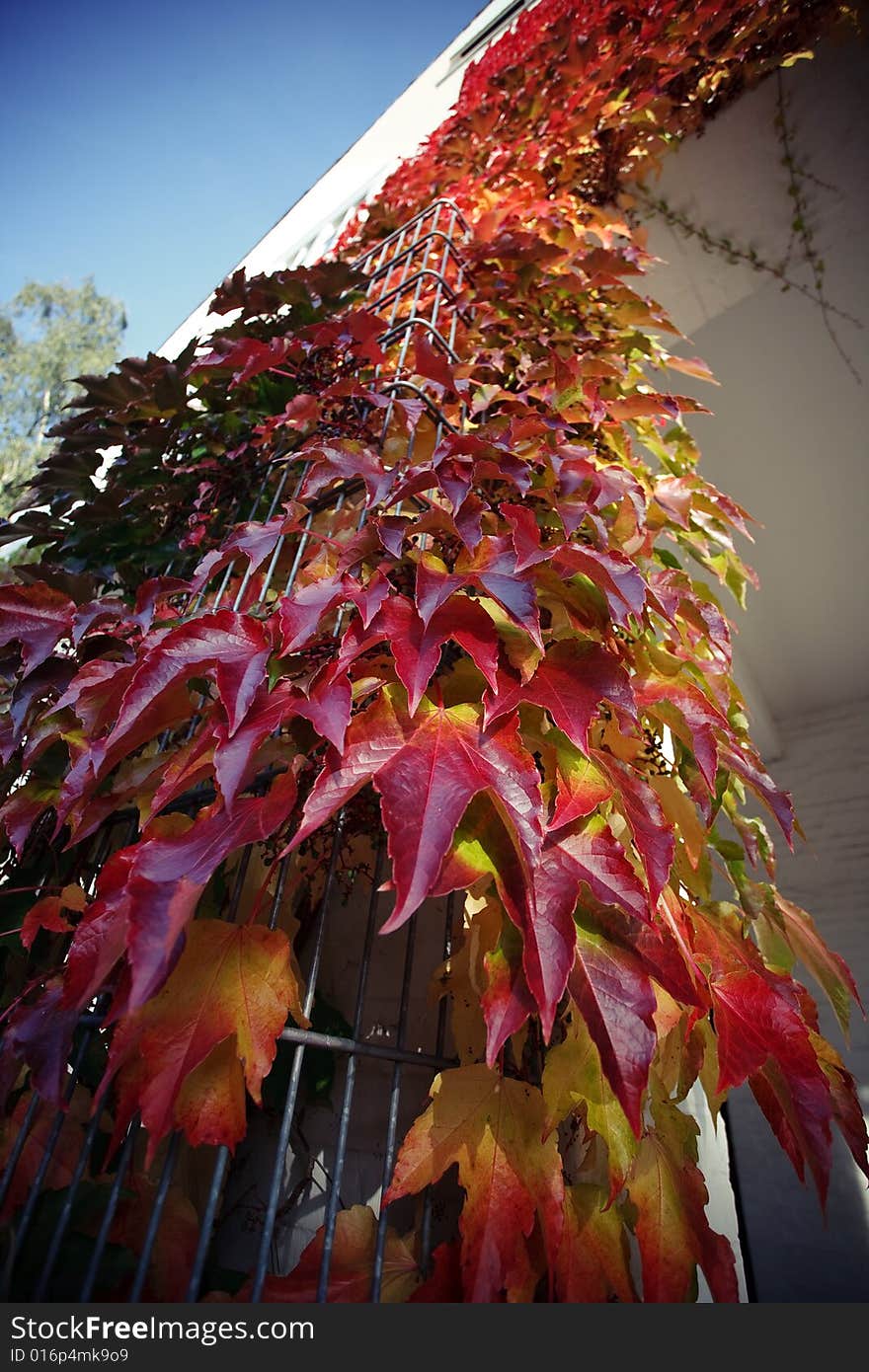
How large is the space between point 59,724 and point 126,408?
0.83 metres

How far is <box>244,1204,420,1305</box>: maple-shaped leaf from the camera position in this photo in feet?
2.10

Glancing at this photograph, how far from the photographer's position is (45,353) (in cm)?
1272

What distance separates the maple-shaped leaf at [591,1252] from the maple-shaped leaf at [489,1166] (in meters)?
0.02

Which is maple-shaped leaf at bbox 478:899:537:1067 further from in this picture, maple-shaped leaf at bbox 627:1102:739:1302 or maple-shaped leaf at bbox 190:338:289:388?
maple-shaped leaf at bbox 190:338:289:388

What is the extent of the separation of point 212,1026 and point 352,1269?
329 millimetres

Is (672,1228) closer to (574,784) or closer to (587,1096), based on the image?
(587,1096)

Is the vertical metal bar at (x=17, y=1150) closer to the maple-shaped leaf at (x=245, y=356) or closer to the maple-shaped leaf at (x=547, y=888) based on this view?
the maple-shaped leaf at (x=547, y=888)

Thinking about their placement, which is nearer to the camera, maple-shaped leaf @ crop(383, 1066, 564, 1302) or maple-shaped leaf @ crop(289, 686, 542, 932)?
maple-shaped leaf @ crop(289, 686, 542, 932)

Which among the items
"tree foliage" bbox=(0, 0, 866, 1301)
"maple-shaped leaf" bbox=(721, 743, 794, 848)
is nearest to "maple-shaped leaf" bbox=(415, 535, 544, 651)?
"tree foliage" bbox=(0, 0, 866, 1301)

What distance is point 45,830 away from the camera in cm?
111

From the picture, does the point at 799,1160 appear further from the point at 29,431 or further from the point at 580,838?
the point at 29,431

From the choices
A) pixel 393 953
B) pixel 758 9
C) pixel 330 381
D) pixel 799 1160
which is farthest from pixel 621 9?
pixel 799 1160

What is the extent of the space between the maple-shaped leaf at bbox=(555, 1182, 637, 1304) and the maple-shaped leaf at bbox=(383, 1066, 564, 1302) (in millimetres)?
23

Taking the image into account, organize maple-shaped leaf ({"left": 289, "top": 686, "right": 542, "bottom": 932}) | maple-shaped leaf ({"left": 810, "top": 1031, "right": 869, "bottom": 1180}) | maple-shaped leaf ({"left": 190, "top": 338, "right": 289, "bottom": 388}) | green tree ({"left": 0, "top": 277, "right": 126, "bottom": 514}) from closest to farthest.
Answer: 1. maple-shaped leaf ({"left": 289, "top": 686, "right": 542, "bottom": 932})
2. maple-shaped leaf ({"left": 810, "top": 1031, "right": 869, "bottom": 1180})
3. maple-shaped leaf ({"left": 190, "top": 338, "right": 289, "bottom": 388})
4. green tree ({"left": 0, "top": 277, "right": 126, "bottom": 514})
